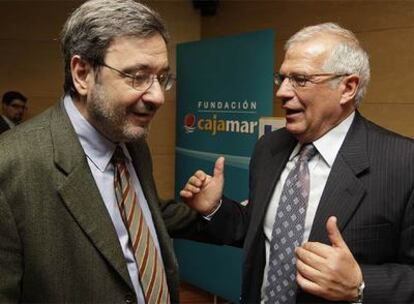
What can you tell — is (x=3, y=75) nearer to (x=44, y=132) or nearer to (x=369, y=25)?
(x=369, y=25)

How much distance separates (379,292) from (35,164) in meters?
1.02

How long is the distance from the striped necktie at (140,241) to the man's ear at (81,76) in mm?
218

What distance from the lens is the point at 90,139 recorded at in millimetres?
1377

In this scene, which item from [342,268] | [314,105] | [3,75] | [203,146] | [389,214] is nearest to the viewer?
[342,268]

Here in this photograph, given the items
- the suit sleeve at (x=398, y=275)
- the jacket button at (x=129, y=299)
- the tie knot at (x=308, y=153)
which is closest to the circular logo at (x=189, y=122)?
the tie knot at (x=308, y=153)

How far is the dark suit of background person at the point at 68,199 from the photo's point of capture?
119 centimetres

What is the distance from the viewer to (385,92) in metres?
2.98

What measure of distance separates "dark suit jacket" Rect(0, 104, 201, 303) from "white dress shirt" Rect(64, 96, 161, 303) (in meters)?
0.06

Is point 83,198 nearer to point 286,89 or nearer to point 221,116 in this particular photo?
point 286,89

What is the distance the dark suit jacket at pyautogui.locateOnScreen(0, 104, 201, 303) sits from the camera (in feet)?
3.88

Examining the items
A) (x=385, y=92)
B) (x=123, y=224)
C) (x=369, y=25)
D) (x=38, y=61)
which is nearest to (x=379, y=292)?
(x=123, y=224)

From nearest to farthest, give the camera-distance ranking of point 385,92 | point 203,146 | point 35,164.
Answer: point 35,164 → point 385,92 → point 203,146

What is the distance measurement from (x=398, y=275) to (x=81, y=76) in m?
1.09

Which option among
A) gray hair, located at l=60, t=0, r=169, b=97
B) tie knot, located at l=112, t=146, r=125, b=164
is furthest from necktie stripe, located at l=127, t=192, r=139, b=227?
gray hair, located at l=60, t=0, r=169, b=97
